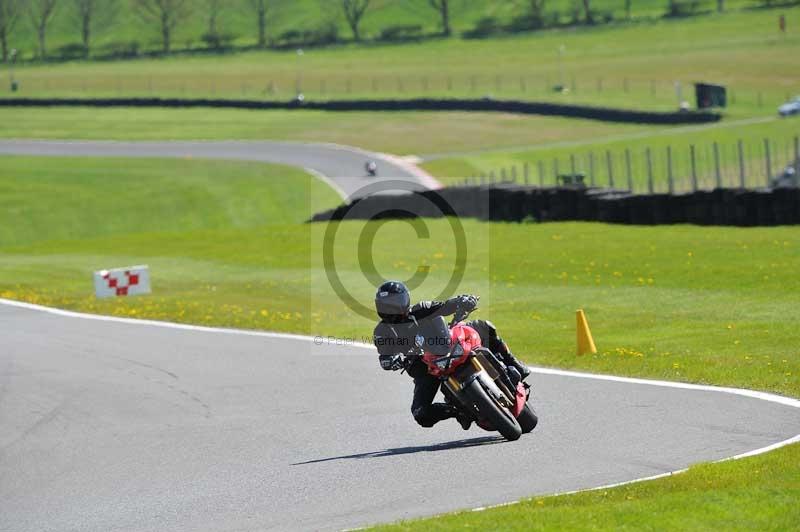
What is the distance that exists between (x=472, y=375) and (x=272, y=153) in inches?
2320

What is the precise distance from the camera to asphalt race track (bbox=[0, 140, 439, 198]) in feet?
203

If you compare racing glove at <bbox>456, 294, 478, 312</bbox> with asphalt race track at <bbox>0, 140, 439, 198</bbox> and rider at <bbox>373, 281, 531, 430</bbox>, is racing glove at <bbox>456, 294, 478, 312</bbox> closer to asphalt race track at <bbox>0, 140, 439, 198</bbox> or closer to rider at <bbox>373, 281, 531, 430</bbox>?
rider at <bbox>373, 281, 531, 430</bbox>

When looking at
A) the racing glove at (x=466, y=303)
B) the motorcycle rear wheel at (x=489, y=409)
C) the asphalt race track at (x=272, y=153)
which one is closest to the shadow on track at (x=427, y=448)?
the motorcycle rear wheel at (x=489, y=409)

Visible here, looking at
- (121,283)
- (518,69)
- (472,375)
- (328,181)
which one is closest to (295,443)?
(472,375)

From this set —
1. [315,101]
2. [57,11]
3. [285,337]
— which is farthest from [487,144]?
[57,11]

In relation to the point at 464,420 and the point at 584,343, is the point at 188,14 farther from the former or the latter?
the point at 464,420

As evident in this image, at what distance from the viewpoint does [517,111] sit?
8362 cm

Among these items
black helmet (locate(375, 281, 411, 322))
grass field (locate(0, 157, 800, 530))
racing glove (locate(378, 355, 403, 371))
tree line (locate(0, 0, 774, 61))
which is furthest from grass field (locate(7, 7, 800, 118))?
black helmet (locate(375, 281, 411, 322))

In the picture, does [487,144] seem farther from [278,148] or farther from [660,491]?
[660,491]

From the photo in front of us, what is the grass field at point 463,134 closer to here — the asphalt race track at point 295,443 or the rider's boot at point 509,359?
the asphalt race track at point 295,443

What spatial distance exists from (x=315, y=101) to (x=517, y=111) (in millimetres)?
14776

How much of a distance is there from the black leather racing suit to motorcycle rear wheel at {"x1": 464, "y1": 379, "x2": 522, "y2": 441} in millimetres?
505

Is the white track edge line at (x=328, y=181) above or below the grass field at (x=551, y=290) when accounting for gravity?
below

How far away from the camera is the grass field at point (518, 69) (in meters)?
95.1
